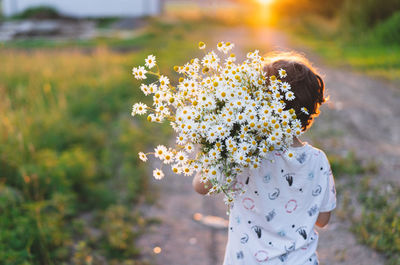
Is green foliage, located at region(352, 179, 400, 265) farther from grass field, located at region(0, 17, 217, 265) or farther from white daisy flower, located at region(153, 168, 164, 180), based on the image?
white daisy flower, located at region(153, 168, 164, 180)

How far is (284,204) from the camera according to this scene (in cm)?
190

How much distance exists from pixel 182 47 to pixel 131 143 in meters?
11.5

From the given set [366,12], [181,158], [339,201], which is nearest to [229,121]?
[181,158]

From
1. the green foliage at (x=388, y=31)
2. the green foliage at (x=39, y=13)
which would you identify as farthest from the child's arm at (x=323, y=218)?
the green foliage at (x=39, y=13)

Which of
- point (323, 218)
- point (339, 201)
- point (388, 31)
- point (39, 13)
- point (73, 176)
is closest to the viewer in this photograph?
point (323, 218)

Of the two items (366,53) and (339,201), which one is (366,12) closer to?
(366,53)

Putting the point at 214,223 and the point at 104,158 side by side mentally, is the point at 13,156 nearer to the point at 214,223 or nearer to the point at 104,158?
the point at 104,158

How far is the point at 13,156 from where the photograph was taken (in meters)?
4.30

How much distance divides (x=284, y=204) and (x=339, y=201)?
2530mm

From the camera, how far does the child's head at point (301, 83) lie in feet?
6.05

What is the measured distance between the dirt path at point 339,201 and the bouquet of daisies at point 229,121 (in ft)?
2.47

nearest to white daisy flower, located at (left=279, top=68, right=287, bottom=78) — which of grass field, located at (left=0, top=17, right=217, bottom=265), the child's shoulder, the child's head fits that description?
the child's head

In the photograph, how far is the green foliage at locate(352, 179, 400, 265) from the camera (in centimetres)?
318

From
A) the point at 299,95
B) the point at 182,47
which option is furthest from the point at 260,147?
the point at 182,47
